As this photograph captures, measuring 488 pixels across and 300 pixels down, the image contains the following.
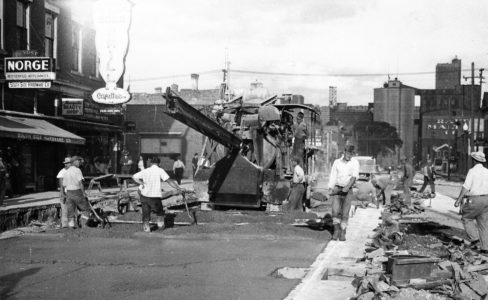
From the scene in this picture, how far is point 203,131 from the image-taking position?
12.2 meters

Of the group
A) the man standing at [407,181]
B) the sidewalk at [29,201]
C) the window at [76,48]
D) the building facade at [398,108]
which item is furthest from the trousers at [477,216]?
the building facade at [398,108]

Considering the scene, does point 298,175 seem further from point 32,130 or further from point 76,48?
point 76,48

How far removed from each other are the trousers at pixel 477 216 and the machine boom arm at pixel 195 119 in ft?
17.8

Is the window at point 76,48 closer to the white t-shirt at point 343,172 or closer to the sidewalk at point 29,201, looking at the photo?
the sidewalk at point 29,201

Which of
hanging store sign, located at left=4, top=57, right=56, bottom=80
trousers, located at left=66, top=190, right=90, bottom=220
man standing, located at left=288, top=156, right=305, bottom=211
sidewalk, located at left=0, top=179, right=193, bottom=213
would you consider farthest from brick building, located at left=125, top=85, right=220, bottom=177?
trousers, located at left=66, top=190, right=90, bottom=220

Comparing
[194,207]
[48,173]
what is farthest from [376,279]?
[48,173]

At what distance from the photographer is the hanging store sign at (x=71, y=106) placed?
78.9 ft

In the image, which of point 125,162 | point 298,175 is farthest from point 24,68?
point 125,162

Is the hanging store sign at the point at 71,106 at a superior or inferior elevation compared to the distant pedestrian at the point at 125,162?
superior

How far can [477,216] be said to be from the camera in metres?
9.19

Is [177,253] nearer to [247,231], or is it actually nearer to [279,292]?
[247,231]

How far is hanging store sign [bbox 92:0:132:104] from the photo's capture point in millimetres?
21156

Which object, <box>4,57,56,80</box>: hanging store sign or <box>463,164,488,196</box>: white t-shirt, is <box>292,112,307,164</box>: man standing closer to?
<box>463,164,488,196</box>: white t-shirt

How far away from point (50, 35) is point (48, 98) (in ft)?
9.01
